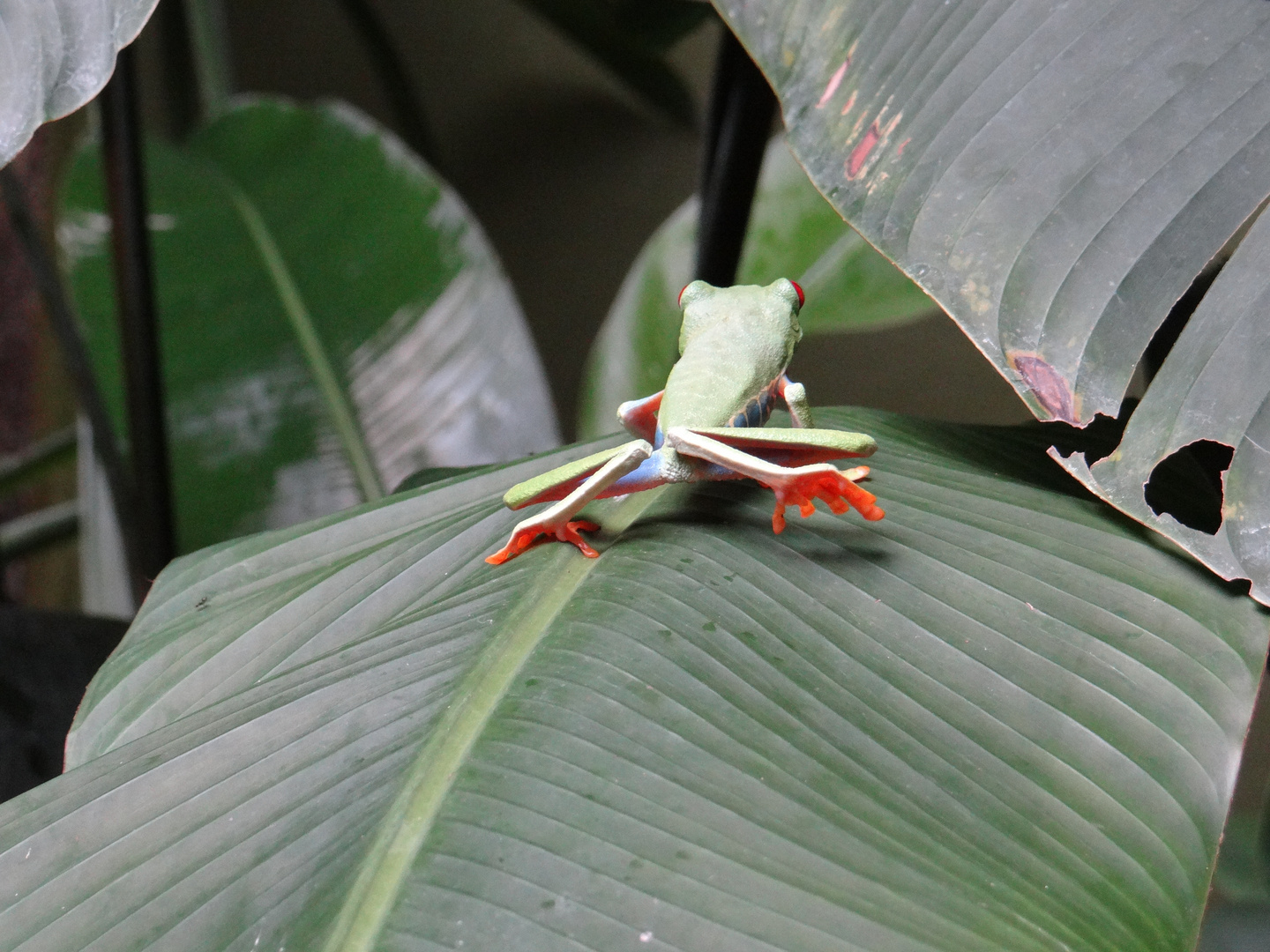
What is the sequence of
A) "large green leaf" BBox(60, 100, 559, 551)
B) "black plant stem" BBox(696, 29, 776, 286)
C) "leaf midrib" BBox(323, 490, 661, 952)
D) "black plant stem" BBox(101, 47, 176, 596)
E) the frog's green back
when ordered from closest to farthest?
1. "leaf midrib" BBox(323, 490, 661, 952)
2. the frog's green back
3. "black plant stem" BBox(696, 29, 776, 286)
4. "black plant stem" BBox(101, 47, 176, 596)
5. "large green leaf" BBox(60, 100, 559, 551)

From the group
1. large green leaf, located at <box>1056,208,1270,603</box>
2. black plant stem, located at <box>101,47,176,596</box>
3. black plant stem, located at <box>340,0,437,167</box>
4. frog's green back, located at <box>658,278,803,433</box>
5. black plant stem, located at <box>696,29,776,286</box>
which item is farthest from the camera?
black plant stem, located at <box>340,0,437,167</box>

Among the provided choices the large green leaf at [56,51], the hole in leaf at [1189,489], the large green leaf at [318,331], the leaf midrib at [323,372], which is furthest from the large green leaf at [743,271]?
the large green leaf at [56,51]

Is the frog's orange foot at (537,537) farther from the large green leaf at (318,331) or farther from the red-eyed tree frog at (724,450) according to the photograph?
the large green leaf at (318,331)

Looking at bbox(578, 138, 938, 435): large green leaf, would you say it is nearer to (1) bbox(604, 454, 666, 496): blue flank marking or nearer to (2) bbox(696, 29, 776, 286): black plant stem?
(2) bbox(696, 29, 776, 286): black plant stem

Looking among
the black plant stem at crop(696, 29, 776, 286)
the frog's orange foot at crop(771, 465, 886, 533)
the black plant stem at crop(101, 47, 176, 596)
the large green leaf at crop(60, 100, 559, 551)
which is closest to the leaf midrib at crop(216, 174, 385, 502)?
the large green leaf at crop(60, 100, 559, 551)

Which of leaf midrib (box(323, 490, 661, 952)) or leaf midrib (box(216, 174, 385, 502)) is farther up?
leaf midrib (box(216, 174, 385, 502))

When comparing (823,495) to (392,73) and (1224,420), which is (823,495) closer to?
(1224,420)

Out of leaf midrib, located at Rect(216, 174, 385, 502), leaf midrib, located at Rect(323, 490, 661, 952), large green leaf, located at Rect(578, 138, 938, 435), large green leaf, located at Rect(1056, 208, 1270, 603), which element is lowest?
leaf midrib, located at Rect(323, 490, 661, 952)
